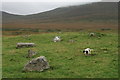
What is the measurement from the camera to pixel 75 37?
40312 mm

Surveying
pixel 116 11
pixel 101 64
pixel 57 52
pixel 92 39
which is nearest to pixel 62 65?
pixel 101 64

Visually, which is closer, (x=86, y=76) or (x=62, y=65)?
(x=86, y=76)

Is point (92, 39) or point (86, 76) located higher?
point (92, 39)

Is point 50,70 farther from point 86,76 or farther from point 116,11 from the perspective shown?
point 116,11

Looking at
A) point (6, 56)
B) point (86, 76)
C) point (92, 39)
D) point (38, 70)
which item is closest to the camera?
point (86, 76)

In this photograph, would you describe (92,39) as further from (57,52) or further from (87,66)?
(87,66)

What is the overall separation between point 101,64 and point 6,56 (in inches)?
414

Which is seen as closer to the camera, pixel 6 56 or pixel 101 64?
pixel 101 64

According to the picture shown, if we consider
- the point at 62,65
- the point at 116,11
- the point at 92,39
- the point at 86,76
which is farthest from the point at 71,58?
the point at 116,11

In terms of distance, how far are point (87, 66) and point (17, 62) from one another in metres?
6.64

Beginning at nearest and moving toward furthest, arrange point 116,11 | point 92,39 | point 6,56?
point 6,56 → point 92,39 → point 116,11

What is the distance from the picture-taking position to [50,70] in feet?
63.5

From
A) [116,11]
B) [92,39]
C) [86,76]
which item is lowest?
[86,76]

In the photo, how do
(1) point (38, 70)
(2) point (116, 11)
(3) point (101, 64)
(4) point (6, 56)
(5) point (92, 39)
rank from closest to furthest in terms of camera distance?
(1) point (38, 70) < (3) point (101, 64) < (4) point (6, 56) < (5) point (92, 39) < (2) point (116, 11)
